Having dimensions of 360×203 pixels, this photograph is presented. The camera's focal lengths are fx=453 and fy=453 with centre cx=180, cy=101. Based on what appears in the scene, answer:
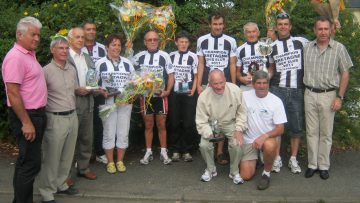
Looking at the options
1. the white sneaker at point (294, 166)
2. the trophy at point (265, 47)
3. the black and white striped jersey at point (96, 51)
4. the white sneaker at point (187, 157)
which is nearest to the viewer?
the trophy at point (265, 47)

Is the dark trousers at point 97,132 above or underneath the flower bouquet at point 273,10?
underneath

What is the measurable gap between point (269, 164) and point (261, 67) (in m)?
1.40

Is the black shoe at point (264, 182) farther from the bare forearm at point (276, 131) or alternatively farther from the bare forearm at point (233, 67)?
the bare forearm at point (233, 67)

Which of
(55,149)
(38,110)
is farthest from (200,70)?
(38,110)

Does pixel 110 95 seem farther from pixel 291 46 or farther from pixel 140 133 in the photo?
pixel 291 46

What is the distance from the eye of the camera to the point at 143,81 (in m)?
6.12

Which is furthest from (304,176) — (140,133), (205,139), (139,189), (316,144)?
(140,133)

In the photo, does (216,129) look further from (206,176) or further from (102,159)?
(102,159)

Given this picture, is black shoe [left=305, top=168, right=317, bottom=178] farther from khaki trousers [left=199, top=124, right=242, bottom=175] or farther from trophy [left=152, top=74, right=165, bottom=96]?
trophy [left=152, top=74, right=165, bottom=96]

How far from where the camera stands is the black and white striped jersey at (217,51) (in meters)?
6.66

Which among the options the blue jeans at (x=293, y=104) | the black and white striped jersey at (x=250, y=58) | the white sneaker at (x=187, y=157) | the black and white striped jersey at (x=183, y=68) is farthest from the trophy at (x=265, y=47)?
the white sneaker at (x=187, y=157)

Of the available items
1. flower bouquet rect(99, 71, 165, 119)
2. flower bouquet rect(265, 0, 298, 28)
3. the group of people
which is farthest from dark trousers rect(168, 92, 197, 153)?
flower bouquet rect(265, 0, 298, 28)

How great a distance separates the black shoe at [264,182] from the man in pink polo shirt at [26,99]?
273cm

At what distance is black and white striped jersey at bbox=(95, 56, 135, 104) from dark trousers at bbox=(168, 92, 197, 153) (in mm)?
856
